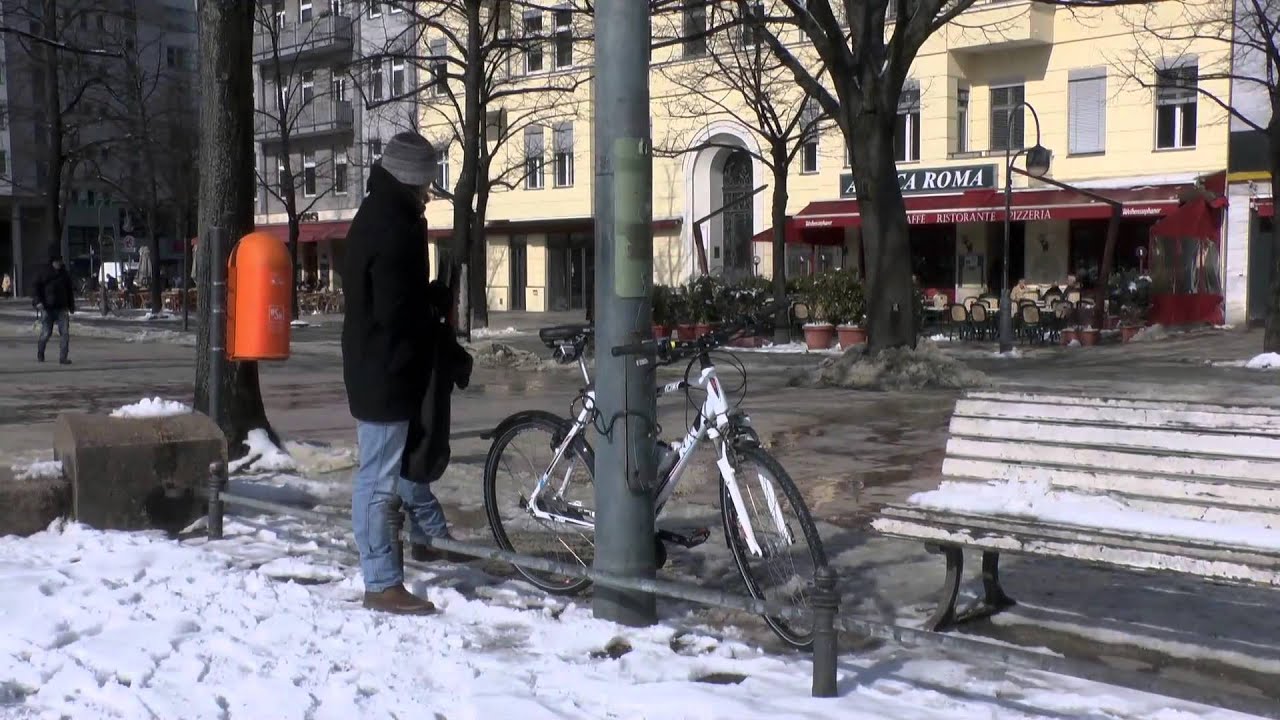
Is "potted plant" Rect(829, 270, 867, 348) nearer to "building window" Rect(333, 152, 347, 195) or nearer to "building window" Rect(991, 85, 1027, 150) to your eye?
"building window" Rect(991, 85, 1027, 150)

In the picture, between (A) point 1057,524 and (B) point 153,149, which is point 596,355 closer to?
(A) point 1057,524

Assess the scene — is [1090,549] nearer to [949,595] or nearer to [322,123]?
[949,595]

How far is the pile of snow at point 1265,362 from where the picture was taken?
710 inches

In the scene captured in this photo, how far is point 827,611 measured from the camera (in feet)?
13.3

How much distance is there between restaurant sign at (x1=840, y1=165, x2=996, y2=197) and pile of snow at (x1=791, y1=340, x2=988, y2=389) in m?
14.4

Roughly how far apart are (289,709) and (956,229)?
96.8 ft

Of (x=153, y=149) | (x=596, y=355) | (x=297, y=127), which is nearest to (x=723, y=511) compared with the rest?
(x=596, y=355)

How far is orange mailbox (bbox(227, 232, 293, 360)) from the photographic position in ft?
26.5

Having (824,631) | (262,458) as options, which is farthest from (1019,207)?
(824,631)

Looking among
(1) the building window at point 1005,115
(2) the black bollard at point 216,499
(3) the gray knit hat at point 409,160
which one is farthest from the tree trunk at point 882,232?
(1) the building window at point 1005,115

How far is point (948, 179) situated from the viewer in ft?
100

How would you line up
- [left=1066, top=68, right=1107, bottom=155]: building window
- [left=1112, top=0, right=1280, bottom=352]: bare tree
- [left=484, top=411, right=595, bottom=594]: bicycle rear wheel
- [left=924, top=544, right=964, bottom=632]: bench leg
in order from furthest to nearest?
1. [left=1066, top=68, right=1107, bottom=155]: building window
2. [left=1112, top=0, right=1280, bottom=352]: bare tree
3. [left=484, top=411, right=595, bottom=594]: bicycle rear wheel
4. [left=924, top=544, right=964, bottom=632]: bench leg

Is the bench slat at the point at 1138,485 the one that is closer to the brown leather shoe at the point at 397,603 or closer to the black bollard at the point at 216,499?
the brown leather shoe at the point at 397,603

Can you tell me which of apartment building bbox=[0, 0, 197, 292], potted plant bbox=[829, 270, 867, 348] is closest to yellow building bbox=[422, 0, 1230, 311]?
potted plant bbox=[829, 270, 867, 348]
